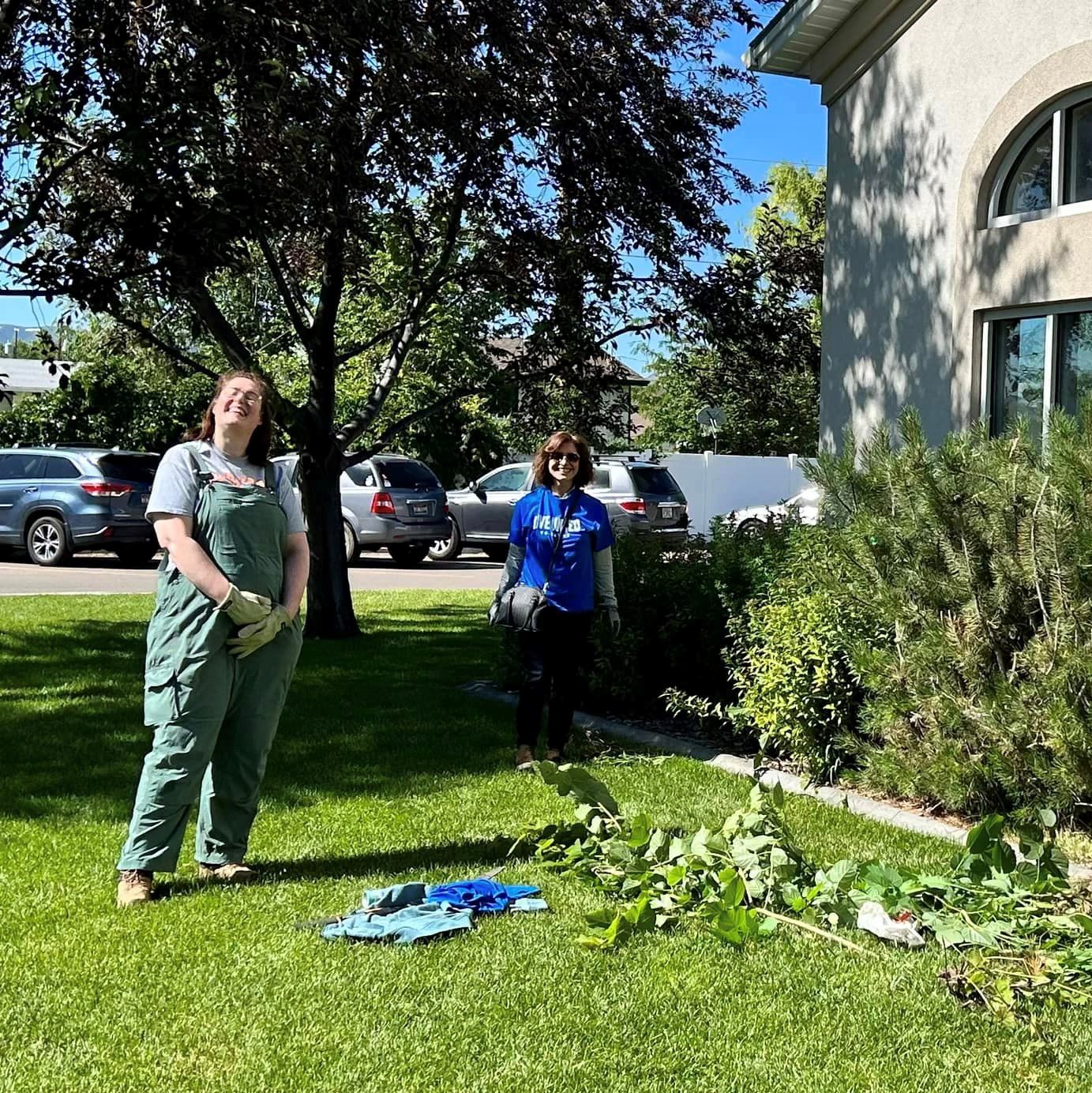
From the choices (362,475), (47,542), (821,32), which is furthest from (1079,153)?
(47,542)

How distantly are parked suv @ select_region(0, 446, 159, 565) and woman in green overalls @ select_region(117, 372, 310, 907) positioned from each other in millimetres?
14547

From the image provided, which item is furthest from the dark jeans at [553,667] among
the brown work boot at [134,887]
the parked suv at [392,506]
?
the parked suv at [392,506]

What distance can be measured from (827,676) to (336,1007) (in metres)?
3.59

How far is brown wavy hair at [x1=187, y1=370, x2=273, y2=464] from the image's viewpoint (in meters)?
4.83

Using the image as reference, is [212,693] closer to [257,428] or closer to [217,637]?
[217,637]

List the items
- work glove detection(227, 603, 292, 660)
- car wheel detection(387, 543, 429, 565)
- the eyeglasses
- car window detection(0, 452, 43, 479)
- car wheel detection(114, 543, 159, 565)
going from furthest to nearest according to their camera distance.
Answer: car wheel detection(387, 543, 429, 565) < car window detection(0, 452, 43, 479) < car wheel detection(114, 543, 159, 565) < the eyeglasses < work glove detection(227, 603, 292, 660)

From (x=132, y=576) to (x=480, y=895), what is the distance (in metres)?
15.0

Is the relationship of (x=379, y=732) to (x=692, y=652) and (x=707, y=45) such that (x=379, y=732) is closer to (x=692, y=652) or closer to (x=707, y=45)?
(x=692, y=652)

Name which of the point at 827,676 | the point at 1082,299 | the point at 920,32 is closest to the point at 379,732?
the point at 827,676

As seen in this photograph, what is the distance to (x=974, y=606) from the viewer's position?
5684 millimetres

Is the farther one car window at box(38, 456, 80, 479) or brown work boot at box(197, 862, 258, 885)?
car window at box(38, 456, 80, 479)

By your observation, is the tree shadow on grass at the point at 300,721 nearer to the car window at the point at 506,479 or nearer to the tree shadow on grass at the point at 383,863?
the tree shadow on grass at the point at 383,863

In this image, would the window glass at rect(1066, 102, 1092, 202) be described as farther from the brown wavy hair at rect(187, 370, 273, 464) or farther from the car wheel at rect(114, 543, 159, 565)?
the car wheel at rect(114, 543, 159, 565)

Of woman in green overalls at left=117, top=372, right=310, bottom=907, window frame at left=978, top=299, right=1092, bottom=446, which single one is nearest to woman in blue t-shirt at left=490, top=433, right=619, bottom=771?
woman in green overalls at left=117, top=372, right=310, bottom=907
